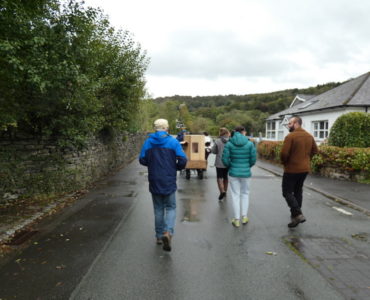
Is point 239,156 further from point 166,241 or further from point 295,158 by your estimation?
point 166,241

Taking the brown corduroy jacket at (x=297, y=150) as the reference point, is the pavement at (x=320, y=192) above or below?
below

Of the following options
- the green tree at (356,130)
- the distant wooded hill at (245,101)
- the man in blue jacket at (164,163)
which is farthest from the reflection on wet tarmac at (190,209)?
the distant wooded hill at (245,101)

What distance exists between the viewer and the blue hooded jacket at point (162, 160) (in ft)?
14.3

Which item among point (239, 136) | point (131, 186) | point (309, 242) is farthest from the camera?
point (131, 186)

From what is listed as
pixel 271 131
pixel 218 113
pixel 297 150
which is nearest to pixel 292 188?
pixel 297 150

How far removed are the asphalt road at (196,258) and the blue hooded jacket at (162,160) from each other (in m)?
0.96

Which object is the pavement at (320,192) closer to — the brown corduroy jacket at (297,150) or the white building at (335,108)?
the brown corduroy jacket at (297,150)

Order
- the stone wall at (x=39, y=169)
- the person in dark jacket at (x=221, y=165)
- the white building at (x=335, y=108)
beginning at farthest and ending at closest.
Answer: the white building at (x=335, y=108) → the person in dark jacket at (x=221, y=165) → the stone wall at (x=39, y=169)

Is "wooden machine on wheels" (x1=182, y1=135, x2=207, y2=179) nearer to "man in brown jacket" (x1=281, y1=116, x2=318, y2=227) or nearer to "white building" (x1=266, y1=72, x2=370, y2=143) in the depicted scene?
"man in brown jacket" (x1=281, y1=116, x2=318, y2=227)

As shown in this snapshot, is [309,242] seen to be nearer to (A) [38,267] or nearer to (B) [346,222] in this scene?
(B) [346,222]

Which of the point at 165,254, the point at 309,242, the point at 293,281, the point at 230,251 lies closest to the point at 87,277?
the point at 165,254

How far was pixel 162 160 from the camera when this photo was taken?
4.38m

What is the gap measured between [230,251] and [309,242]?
53.8 inches

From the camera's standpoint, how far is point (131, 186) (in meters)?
10.2
